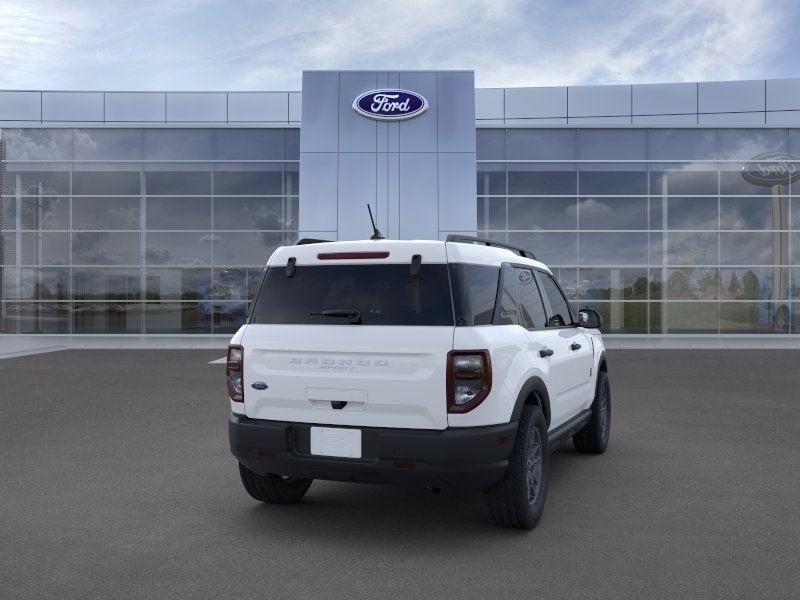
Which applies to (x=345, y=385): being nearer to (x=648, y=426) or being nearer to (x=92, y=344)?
(x=648, y=426)

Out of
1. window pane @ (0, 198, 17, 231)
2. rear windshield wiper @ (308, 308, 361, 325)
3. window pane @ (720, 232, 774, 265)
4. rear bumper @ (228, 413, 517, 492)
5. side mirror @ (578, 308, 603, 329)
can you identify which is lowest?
rear bumper @ (228, 413, 517, 492)

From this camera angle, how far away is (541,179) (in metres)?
26.6

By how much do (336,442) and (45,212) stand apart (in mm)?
25842

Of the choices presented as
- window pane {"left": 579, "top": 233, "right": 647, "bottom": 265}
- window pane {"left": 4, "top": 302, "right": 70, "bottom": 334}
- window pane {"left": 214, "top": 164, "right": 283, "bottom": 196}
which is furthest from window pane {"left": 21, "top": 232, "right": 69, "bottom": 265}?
window pane {"left": 579, "top": 233, "right": 647, "bottom": 265}

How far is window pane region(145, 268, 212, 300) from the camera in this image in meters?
26.4

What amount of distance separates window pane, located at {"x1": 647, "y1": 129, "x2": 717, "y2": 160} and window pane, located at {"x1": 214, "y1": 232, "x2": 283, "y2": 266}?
13.6 m

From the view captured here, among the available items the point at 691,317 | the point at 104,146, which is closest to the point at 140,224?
the point at 104,146

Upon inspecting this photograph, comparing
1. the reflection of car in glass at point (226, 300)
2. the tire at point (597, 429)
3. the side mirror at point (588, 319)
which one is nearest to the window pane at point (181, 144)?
the reflection of car in glass at point (226, 300)

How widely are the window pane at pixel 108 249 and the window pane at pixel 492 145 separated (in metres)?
12.6

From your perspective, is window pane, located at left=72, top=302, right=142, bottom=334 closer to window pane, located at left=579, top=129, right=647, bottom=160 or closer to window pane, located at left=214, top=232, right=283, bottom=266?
window pane, located at left=214, top=232, right=283, bottom=266

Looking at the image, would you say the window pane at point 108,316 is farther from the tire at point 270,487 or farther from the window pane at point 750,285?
the tire at point 270,487

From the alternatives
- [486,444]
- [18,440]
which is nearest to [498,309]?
[486,444]

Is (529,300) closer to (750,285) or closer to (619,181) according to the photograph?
(619,181)

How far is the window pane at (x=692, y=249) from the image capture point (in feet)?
86.0
